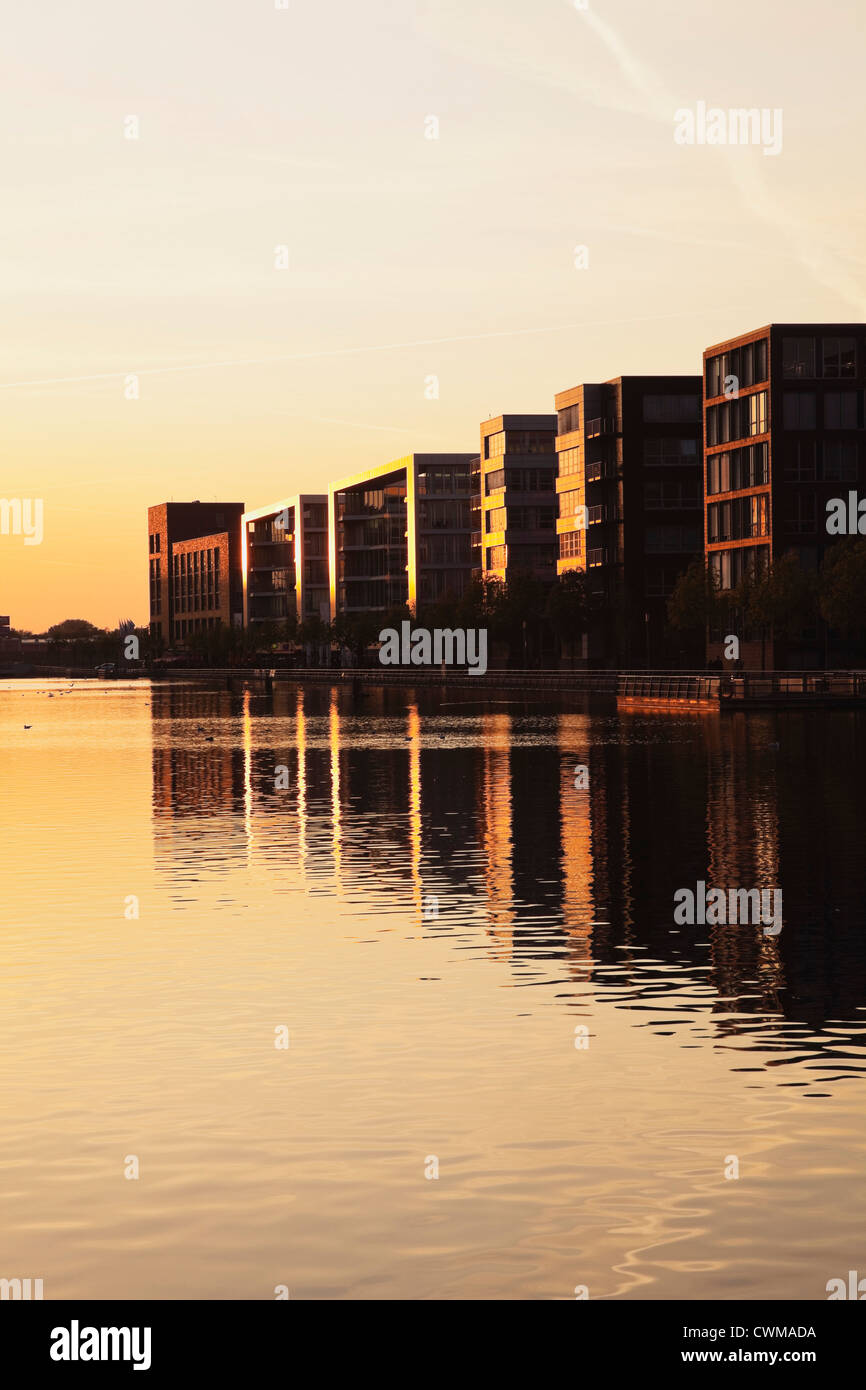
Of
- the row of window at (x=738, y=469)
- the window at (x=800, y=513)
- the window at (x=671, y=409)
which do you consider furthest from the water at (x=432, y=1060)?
the window at (x=671, y=409)

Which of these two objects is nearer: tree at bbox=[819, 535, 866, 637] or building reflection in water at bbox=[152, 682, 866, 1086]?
building reflection in water at bbox=[152, 682, 866, 1086]

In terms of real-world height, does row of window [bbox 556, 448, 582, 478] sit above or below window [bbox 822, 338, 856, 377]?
below

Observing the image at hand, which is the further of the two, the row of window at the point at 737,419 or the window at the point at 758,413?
the row of window at the point at 737,419

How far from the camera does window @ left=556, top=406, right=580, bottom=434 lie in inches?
6368

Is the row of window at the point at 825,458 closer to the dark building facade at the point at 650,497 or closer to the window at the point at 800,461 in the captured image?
the window at the point at 800,461

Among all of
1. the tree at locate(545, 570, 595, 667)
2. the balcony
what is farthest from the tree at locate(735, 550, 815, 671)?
the balcony

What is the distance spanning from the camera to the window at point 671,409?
504ft

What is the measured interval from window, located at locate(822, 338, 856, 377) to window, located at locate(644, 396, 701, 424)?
28434 millimetres

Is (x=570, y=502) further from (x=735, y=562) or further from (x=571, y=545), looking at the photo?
(x=735, y=562)

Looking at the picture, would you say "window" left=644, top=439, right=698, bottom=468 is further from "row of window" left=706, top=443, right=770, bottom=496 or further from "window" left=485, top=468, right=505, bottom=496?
"window" left=485, top=468, right=505, bottom=496

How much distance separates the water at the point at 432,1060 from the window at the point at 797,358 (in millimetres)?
98232

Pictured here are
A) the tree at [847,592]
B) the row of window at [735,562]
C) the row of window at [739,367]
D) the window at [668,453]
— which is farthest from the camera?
the window at [668,453]

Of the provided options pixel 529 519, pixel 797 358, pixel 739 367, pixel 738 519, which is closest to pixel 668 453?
pixel 739 367
